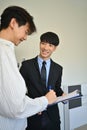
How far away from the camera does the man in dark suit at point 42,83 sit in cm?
169

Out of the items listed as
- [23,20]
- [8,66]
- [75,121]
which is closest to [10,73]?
[8,66]

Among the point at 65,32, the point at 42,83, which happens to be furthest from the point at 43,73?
the point at 65,32

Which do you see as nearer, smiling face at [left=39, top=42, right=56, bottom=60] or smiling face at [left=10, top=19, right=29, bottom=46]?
smiling face at [left=10, top=19, right=29, bottom=46]

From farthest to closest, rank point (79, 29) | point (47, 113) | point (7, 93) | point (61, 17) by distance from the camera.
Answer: point (79, 29)
point (61, 17)
point (47, 113)
point (7, 93)

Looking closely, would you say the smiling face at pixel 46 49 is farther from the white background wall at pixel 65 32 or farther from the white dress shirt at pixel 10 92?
the white dress shirt at pixel 10 92

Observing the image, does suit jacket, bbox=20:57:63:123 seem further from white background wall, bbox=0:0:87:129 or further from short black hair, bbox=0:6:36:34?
short black hair, bbox=0:6:36:34

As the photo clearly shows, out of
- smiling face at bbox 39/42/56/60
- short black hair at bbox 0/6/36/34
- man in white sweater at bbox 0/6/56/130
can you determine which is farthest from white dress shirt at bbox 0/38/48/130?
smiling face at bbox 39/42/56/60

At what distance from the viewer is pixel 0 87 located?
921mm

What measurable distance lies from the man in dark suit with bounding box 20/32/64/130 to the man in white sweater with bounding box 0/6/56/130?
0.58 metres

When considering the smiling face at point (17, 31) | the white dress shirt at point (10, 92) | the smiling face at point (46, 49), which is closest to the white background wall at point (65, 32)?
the smiling face at point (46, 49)

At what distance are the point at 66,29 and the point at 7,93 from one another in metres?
1.78

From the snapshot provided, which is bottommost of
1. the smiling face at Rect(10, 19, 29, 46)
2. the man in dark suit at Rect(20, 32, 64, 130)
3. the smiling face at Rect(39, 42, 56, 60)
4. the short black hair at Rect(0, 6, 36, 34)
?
the man in dark suit at Rect(20, 32, 64, 130)

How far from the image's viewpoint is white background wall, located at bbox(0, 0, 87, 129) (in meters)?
2.21

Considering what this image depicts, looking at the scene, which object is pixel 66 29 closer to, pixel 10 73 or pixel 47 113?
pixel 47 113
